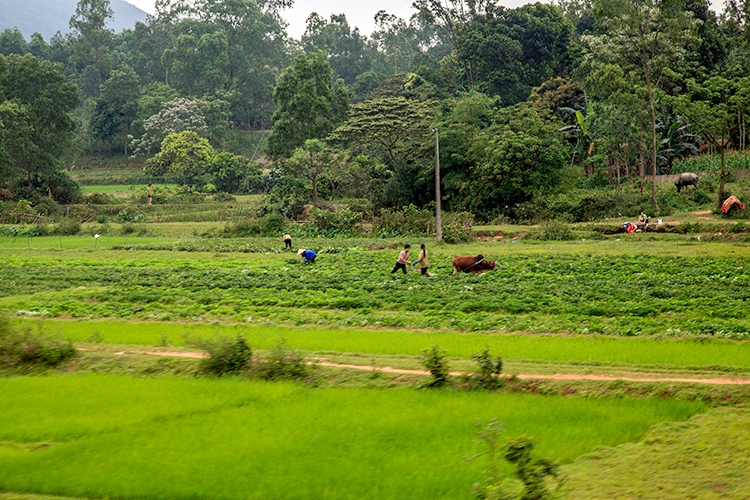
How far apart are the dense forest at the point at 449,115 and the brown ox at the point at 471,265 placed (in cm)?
1887

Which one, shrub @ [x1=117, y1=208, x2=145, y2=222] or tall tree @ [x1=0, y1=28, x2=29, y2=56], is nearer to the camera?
shrub @ [x1=117, y1=208, x2=145, y2=222]

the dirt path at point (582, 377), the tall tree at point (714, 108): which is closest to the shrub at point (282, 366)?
the dirt path at point (582, 377)

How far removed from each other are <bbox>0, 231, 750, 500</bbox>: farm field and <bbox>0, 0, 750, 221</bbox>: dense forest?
62.0ft

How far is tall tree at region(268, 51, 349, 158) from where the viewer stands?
58406 millimetres

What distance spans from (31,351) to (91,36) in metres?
96.3

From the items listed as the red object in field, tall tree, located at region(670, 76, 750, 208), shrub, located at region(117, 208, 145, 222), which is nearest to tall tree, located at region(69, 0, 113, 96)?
shrub, located at region(117, 208, 145, 222)

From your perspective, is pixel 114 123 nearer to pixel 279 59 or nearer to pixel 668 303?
pixel 279 59

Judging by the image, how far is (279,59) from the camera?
103m

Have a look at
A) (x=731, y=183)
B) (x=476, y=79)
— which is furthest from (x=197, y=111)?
(x=731, y=183)

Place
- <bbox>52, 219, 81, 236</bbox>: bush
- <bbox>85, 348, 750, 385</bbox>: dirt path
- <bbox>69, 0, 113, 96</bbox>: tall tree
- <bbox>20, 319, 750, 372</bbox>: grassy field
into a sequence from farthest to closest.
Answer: <bbox>69, 0, 113, 96</bbox>: tall tree < <bbox>52, 219, 81, 236</bbox>: bush < <bbox>20, 319, 750, 372</bbox>: grassy field < <bbox>85, 348, 750, 385</bbox>: dirt path

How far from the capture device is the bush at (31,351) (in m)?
14.1

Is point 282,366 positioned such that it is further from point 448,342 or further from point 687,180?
point 687,180

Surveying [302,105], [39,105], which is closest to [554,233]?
[302,105]

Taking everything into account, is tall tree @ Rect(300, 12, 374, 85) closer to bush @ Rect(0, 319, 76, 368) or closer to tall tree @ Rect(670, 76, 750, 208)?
tall tree @ Rect(670, 76, 750, 208)
